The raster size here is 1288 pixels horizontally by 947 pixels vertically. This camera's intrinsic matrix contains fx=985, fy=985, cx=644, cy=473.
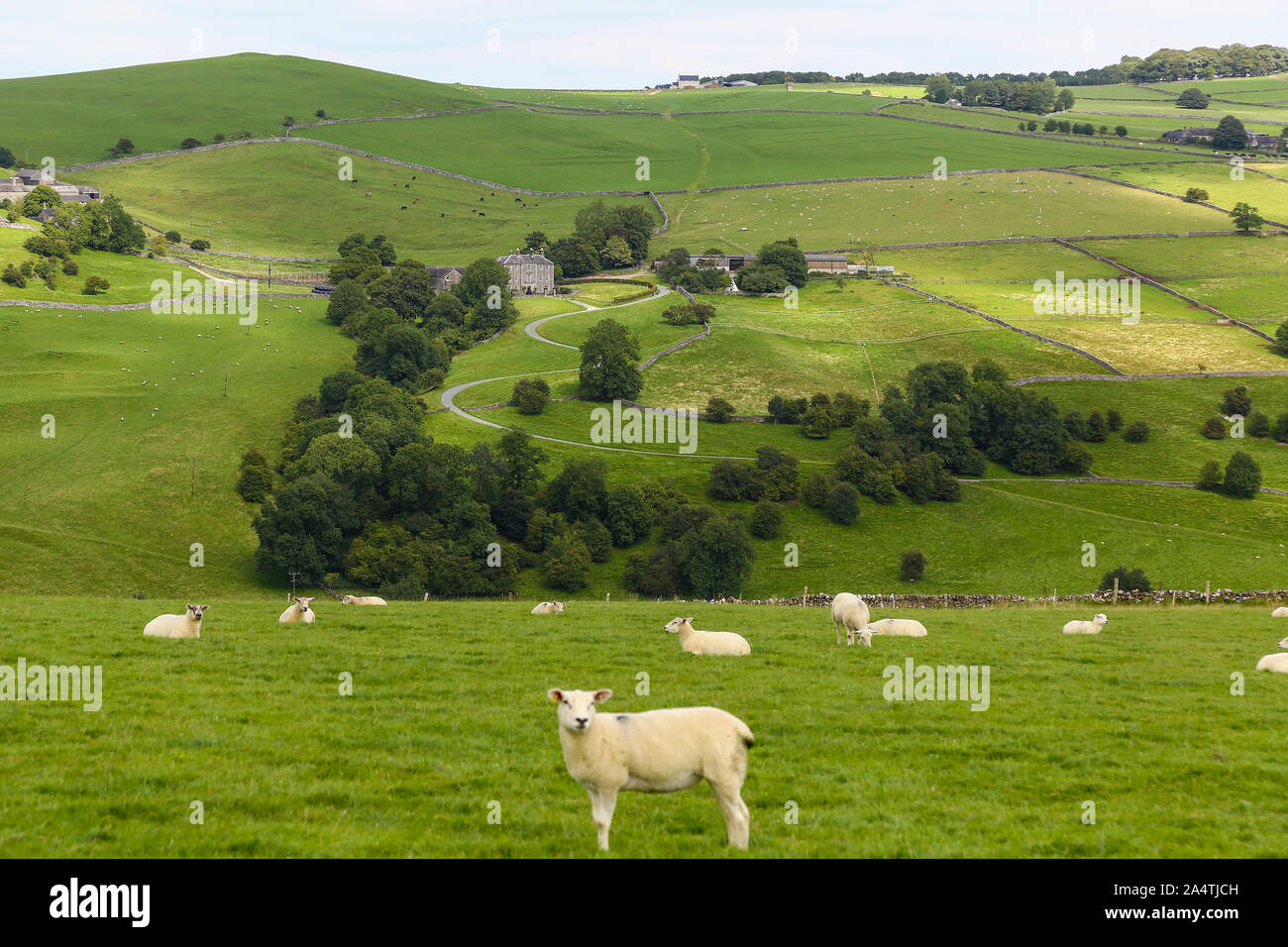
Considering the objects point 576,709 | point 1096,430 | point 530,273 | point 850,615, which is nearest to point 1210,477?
point 1096,430

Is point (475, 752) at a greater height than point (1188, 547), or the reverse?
point (475, 752)

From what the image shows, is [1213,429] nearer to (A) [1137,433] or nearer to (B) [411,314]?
(A) [1137,433]

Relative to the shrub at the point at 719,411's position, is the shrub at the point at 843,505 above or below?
below

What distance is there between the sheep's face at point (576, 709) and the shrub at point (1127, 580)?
73.8 m

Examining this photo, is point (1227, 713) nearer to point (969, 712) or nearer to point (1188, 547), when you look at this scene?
point (969, 712)

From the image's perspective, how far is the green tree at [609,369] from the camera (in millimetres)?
125812

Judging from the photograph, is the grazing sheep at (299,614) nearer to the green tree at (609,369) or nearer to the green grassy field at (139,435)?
the green grassy field at (139,435)

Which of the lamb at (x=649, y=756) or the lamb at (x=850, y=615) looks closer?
the lamb at (x=649, y=756)

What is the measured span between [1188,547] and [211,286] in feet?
514

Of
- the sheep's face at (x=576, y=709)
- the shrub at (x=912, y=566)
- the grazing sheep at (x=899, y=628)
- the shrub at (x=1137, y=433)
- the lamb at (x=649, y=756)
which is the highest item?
the sheep's face at (x=576, y=709)

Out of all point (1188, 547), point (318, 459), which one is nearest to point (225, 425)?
point (318, 459)

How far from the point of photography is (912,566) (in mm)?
89500

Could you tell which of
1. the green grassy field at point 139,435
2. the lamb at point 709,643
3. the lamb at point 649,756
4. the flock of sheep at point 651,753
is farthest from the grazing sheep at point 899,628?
the green grassy field at point 139,435
